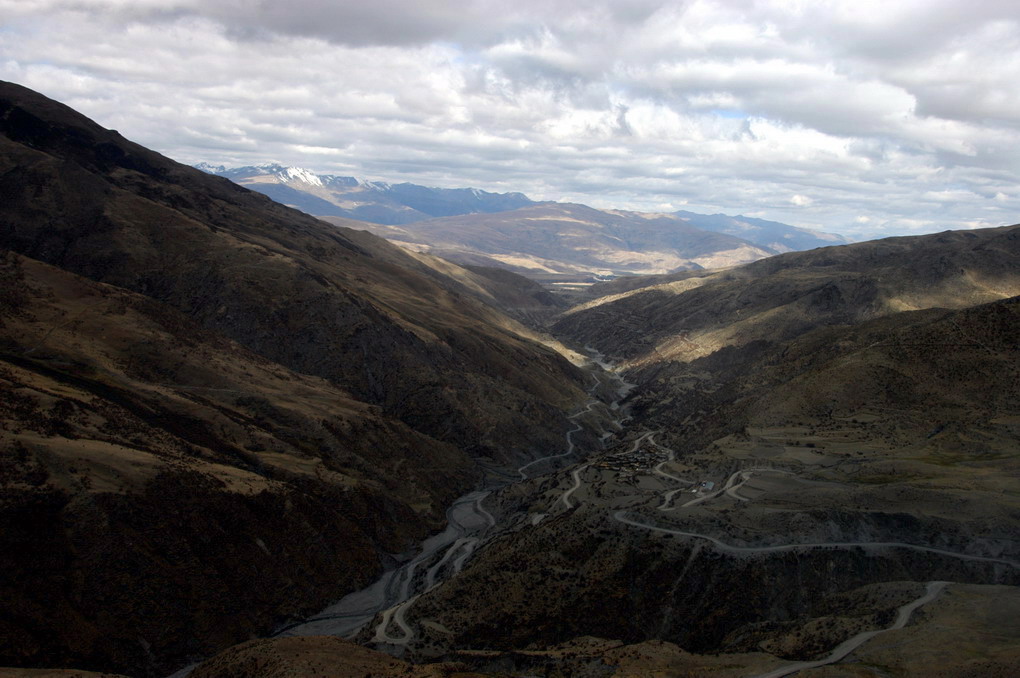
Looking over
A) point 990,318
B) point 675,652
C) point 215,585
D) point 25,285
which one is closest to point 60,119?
point 25,285

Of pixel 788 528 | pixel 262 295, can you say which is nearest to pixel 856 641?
pixel 788 528

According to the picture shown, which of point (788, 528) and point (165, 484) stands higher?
point (788, 528)

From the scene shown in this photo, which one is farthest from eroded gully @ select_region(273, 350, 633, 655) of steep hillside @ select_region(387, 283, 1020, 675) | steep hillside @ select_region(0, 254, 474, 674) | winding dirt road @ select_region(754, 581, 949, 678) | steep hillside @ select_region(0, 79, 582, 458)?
winding dirt road @ select_region(754, 581, 949, 678)

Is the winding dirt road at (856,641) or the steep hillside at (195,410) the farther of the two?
the steep hillside at (195,410)

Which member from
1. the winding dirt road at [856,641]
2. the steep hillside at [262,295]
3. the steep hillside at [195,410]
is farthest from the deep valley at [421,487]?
the steep hillside at [262,295]

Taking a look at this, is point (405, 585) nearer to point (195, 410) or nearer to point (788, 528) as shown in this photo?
point (195, 410)

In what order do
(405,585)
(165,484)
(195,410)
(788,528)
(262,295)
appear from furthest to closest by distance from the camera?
1. (262,295)
2. (195,410)
3. (405,585)
4. (165,484)
5. (788,528)

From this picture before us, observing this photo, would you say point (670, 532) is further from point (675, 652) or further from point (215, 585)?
point (215, 585)

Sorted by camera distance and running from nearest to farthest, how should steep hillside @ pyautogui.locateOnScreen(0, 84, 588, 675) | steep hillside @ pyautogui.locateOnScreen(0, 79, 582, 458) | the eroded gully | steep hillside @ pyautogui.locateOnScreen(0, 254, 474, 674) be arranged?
steep hillside @ pyautogui.locateOnScreen(0, 254, 474, 674) → steep hillside @ pyautogui.locateOnScreen(0, 84, 588, 675) → the eroded gully → steep hillside @ pyautogui.locateOnScreen(0, 79, 582, 458)

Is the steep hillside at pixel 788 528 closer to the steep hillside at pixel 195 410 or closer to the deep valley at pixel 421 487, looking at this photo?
the deep valley at pixel 421 487

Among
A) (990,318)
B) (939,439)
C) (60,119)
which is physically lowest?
(939,439)

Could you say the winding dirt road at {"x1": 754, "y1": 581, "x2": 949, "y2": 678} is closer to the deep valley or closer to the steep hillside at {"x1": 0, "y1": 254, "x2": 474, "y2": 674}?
the deep valley
